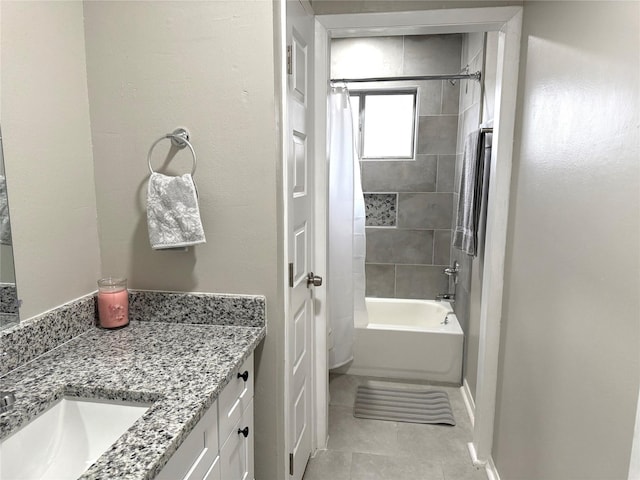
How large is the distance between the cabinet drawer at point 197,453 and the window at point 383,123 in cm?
281

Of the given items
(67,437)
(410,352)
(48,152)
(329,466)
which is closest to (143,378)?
(67,437)

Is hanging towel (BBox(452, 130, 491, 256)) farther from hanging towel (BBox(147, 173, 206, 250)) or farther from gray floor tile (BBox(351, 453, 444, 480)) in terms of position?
hanging towel (BBox(147, 173, 206, 250))

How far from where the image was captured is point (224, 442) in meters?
1.19

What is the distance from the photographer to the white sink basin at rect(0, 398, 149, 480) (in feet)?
3.05

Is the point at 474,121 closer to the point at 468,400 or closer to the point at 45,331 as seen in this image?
the point at 468,400

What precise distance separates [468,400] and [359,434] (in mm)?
788

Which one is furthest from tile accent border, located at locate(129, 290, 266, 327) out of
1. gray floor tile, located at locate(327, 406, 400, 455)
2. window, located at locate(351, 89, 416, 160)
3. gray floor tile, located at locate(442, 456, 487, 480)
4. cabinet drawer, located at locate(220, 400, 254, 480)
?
window, located at locate(351, 89, 416, 160)

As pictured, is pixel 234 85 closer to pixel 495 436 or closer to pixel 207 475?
pixel 207 475

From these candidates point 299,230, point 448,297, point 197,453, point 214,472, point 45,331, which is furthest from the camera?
point 448,297

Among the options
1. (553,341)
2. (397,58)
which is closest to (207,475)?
(553,341)

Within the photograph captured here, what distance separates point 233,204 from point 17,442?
2.73 feet

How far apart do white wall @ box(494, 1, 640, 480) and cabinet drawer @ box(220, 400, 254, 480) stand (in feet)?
3.19

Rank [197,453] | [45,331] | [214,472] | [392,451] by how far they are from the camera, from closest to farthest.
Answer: [197,453]
[214,472]
[45,331]
[392,451]

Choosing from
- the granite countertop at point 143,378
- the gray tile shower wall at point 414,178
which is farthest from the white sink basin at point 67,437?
the gray tile shower wall at point 414,178
